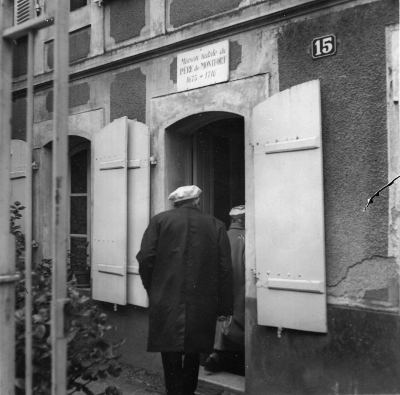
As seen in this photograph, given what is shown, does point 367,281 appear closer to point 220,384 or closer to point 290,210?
point 290,210

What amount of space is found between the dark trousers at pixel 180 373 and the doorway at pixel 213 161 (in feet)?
2.93

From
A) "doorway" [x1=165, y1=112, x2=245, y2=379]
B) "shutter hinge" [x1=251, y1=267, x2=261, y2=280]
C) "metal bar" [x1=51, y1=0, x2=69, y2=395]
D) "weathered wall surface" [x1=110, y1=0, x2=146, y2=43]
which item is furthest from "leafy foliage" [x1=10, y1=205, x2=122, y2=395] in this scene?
"weathered wall surface" [x1=110, y1=0, x2=146, y2=43]

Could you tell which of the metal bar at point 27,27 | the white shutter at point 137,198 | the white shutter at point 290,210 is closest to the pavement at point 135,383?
the white shutter at point 137,198

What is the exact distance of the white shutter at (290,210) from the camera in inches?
166

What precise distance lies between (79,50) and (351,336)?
424cm

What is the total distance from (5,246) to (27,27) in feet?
2.55

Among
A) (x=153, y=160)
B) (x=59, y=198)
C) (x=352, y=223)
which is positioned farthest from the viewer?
(x=153, y=160)

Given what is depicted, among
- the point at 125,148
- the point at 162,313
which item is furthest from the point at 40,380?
the point at 125,148

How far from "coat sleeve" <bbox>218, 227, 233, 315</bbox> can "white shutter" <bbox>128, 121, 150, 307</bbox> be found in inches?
48.0

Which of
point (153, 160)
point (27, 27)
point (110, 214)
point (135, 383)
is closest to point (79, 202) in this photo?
point (110, 214)

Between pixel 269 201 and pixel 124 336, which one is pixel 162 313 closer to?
pixel 269 201

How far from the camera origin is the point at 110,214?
228 inches

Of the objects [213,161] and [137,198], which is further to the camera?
[213,161]

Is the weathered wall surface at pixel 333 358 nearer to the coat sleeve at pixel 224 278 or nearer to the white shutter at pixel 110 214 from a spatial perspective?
the coat sleeve at pixel 224 278
